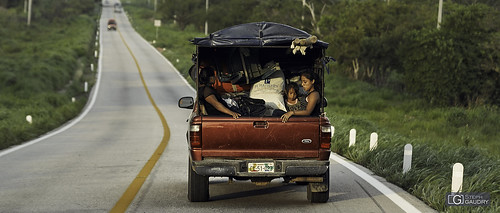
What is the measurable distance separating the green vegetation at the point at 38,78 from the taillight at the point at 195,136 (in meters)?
9.81

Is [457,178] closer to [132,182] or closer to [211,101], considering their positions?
[211,101]

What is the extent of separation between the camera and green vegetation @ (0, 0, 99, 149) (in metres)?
23.8

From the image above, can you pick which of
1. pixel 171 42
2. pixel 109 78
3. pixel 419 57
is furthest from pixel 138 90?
pixel 171 42

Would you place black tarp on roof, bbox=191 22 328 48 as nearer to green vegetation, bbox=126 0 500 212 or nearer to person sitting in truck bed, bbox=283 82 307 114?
person sitting in truck bed, bbox=283 82 307 114

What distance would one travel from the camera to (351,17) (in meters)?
45.6

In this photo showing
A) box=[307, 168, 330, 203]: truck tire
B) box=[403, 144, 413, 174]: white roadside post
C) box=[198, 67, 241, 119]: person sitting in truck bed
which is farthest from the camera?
box=[403, 144, 413, 174]: white roadside post

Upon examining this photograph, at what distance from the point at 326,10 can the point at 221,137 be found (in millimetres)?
49373

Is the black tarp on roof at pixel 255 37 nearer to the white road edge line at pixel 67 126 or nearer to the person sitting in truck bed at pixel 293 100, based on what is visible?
the person sitting in truck bed at pixel 293 100

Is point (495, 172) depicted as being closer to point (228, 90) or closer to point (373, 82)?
point (228, 90)

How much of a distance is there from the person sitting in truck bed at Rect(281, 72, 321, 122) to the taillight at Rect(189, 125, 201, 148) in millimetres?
1231

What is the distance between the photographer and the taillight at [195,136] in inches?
334

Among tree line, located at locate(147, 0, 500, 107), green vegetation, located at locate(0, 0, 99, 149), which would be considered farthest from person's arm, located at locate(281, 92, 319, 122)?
tree line, located at locate(147, 0, 500, 107)

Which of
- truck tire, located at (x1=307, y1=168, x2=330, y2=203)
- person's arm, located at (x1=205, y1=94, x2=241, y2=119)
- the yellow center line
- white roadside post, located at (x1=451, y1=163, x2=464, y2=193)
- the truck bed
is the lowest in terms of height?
the yellow center line

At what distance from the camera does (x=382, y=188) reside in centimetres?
1034
